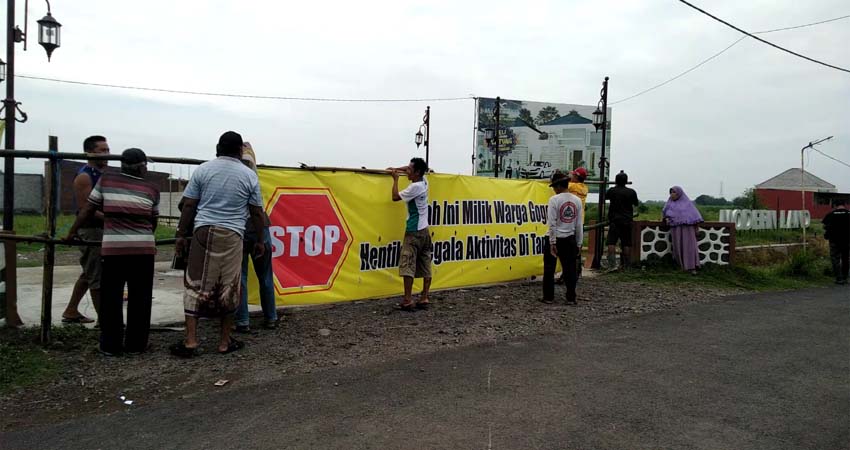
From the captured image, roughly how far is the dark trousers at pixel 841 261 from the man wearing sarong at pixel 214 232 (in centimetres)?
1083

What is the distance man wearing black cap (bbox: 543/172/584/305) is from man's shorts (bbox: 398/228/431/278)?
1.72 metres

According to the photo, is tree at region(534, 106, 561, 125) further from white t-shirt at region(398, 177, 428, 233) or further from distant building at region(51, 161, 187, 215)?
white t-shirt at region(398, 177, 428, 233)

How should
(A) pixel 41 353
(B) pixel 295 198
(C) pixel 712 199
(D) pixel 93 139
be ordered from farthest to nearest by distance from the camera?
(C) pixel 712 199 → (B) pixel 295 198 → (D) pixel 93 139 → (A) pixel 41 353

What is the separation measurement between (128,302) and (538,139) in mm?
25501

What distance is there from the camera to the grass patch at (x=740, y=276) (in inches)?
371

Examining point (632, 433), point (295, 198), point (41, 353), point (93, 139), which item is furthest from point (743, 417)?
point (93, 139)

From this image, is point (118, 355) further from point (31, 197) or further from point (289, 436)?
point (31, 197)

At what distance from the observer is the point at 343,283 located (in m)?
6.45

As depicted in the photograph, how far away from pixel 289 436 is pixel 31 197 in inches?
446

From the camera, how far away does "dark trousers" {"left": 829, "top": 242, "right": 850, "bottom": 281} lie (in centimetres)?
1023

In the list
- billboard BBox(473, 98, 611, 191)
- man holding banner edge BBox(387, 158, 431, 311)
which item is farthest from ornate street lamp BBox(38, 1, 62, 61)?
billboard BBox(473, 98, 611, 191)

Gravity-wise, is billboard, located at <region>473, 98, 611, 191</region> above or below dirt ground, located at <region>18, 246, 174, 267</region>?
above

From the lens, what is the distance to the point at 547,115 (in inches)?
1104

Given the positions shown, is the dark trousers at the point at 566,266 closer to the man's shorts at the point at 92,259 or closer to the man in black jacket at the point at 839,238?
the man's shorts at the point at 92,259
